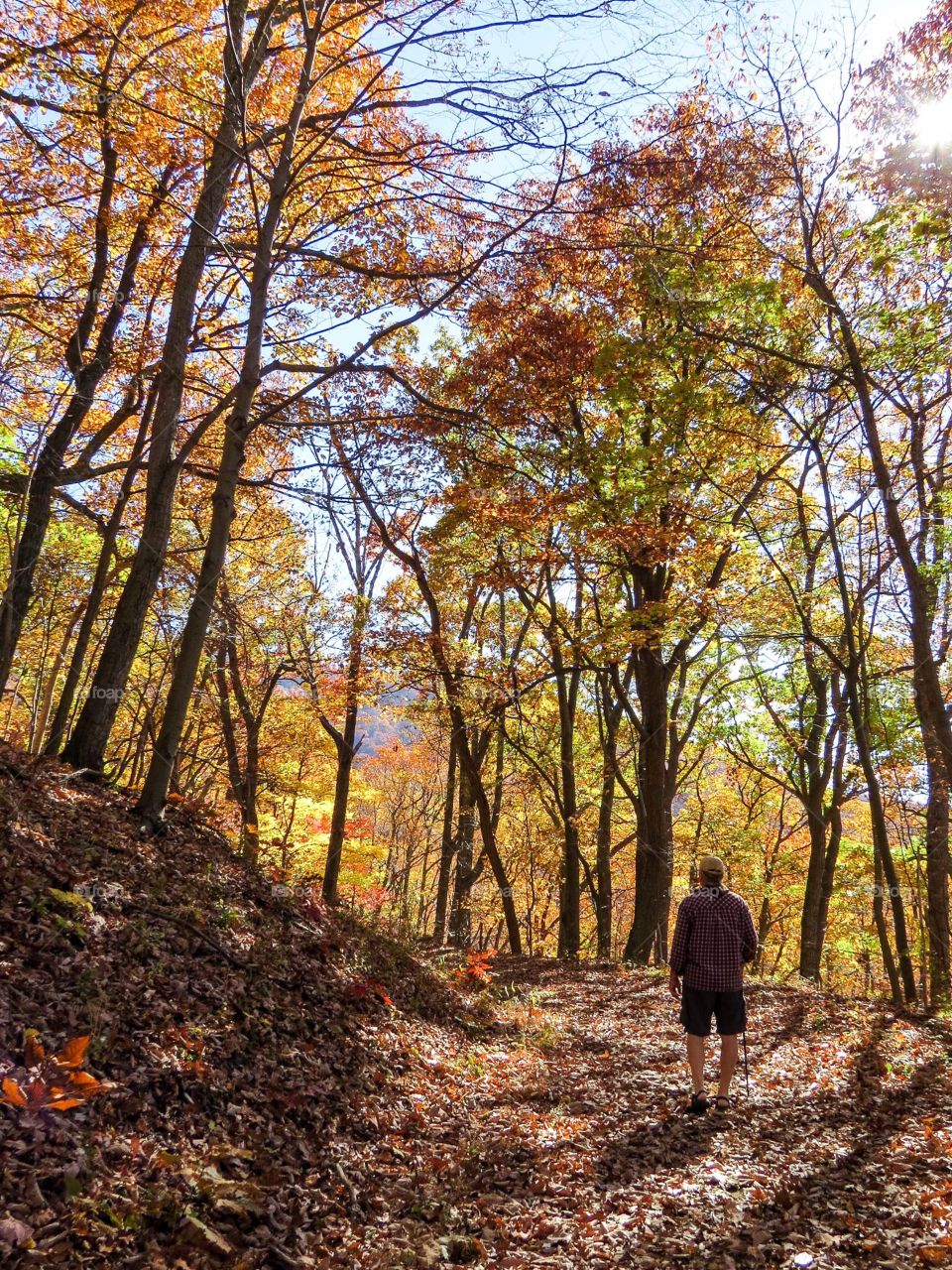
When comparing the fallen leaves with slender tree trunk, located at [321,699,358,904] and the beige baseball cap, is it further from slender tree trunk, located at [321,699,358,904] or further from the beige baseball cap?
slender tree trunk, located at [321,699,358,904]

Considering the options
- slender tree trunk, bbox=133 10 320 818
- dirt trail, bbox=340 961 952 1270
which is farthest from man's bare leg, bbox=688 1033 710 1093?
slender tree trunk, bbox=133 10 320 818

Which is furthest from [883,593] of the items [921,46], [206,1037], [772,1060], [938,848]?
[206,1037]

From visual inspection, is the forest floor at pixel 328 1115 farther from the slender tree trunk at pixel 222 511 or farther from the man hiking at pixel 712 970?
the slender tree trunk at pixel 222 511

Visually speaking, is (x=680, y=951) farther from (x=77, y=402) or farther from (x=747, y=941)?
(x=77, y=402)

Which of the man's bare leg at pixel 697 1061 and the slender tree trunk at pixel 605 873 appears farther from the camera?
the slender tree trunk at pixel 605 873

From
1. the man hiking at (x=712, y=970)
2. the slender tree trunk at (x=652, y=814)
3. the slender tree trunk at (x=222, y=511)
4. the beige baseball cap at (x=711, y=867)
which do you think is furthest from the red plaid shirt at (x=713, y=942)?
the slender tree trunk at (x=652, y=814)

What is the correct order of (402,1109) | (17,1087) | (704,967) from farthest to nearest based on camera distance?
(704,967), (402,1109), (17,1087)

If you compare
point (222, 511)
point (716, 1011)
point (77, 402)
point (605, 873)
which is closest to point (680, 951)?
point (716, 1011)

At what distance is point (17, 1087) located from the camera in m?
3.37

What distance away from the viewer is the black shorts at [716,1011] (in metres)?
6.09

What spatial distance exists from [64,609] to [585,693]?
1517 centimetres

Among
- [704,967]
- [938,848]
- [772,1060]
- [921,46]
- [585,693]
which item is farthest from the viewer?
[585,693]

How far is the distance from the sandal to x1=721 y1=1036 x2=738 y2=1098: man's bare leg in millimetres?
159

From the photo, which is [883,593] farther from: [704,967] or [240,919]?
[240,919]
